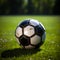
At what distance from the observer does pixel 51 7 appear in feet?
186

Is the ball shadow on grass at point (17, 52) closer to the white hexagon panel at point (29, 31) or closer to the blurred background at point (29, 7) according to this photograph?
the white hexagon panel at point (29, 31)

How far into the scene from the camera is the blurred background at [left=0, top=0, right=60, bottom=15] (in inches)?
2101

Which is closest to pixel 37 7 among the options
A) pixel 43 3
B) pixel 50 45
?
pixel 43 3

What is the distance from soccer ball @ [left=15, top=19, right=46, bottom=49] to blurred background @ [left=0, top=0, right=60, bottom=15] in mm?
43897

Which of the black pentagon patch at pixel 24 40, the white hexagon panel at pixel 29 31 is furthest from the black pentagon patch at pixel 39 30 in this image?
the black pentagon patch at pixel 24 40

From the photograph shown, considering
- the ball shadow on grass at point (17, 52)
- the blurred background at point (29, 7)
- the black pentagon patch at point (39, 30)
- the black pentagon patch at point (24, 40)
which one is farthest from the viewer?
the blurred background at point (29, 7)

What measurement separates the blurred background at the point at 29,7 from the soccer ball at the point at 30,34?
144 feet

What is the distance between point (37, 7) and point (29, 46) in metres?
48.6

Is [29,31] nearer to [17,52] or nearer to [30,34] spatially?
[30,34]

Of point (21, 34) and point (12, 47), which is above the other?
point (21, 34)

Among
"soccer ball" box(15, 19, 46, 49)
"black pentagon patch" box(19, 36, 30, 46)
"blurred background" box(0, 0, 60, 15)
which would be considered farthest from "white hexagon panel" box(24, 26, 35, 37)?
"blurred background" box(0, 0, 60, 15)

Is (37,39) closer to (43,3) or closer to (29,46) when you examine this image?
(29,46)

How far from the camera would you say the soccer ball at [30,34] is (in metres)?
8.08

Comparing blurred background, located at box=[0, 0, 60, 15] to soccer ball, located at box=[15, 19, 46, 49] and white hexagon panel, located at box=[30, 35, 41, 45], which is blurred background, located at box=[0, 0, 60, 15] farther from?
white hexagon panel, located at box=[30, 35, 41, 45]
